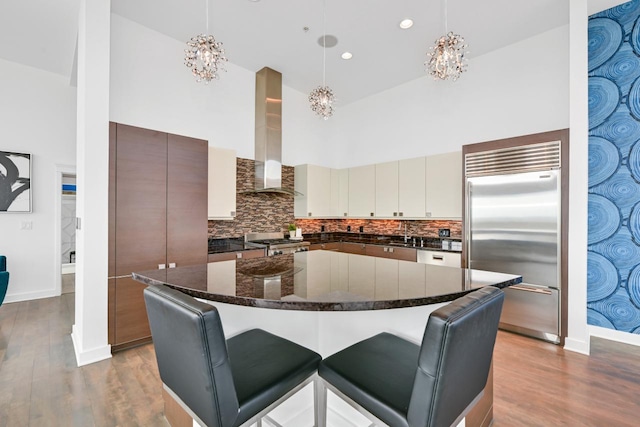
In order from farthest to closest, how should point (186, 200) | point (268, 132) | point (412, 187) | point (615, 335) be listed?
point (268, 132), point (412, 187), point (186, 200), point (615, 335)

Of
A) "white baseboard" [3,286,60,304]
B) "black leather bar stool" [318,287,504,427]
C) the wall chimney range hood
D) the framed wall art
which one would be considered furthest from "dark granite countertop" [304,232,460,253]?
the framed wall art

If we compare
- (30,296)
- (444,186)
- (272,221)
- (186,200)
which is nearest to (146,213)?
(186,200)

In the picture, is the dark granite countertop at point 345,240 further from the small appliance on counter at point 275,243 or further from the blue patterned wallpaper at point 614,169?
the blue patterned wallpaper at point 614,169

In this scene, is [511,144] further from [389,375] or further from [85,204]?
[85,204]

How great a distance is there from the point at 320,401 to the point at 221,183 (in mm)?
3112

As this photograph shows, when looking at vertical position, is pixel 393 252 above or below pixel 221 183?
below

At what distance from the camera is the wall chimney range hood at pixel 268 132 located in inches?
173

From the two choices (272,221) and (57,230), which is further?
(272,221)

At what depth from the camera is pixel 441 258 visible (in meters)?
3.80

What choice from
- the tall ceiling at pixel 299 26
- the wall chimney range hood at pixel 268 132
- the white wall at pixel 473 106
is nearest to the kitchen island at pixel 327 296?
the wall chimney range hood at pixel 268 132

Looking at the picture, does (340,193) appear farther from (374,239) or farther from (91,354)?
(91,354)

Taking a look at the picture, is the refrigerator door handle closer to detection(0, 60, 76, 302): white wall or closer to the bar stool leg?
the bar stool leg

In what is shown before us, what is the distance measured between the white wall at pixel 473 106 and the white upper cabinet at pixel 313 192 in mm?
815

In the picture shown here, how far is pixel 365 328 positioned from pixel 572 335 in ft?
8.75
